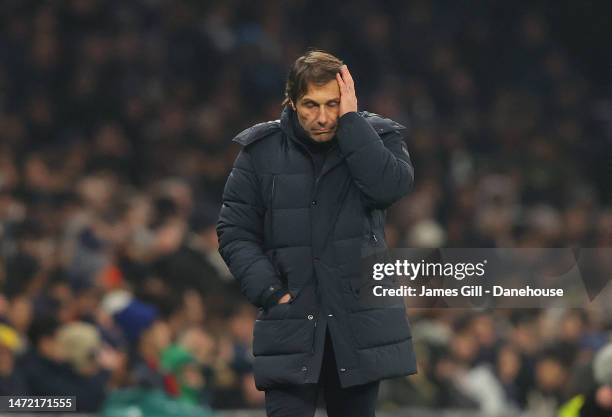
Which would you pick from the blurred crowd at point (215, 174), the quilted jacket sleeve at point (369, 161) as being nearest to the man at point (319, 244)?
the quilted jacket sleeve at point (369, 161)

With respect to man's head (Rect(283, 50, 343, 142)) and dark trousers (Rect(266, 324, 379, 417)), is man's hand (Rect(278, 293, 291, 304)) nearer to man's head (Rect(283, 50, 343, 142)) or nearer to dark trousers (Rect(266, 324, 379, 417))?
dark trousers (Rect(266, 324, 379, 417))

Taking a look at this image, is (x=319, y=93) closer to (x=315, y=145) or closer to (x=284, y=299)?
(x=315, y=145)

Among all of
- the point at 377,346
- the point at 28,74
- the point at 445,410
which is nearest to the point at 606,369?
the point at 377,346

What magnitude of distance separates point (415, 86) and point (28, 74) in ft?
12.7

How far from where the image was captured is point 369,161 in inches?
186

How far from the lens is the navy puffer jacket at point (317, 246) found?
4.75m

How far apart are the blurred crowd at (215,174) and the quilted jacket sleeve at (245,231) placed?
5.27 feet

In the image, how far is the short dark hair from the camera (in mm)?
4781

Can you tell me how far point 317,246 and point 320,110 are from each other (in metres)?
0.41

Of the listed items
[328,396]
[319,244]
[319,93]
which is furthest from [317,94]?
[328,396]

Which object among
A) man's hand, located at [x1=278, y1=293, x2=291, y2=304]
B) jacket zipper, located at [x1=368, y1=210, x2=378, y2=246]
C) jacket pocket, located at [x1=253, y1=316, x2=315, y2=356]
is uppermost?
jacket zipper, located at [x1=368, y1=210, x2=378, y2=246]

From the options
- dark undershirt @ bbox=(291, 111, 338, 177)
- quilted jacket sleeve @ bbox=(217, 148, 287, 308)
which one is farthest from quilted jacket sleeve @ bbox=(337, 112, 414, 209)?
quilted jacket sleeve @ bbox=(217, 148, 287, 308)

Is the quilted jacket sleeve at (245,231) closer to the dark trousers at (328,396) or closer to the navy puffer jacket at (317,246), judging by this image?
the navy puffer jacket at (317,246)

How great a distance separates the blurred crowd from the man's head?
167 cm
